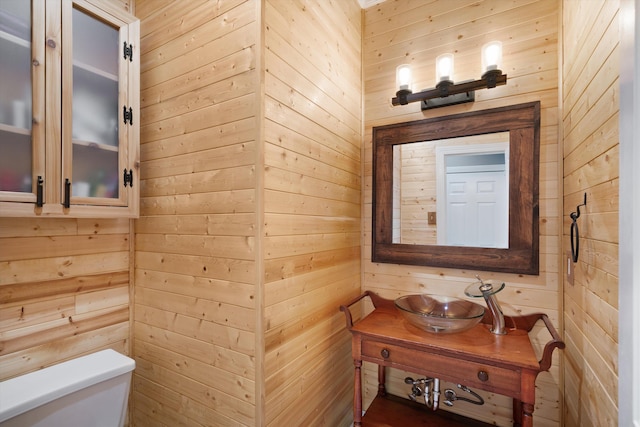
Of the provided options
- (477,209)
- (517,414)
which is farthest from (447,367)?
(477,209)

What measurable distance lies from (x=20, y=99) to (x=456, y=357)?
82.8 inches

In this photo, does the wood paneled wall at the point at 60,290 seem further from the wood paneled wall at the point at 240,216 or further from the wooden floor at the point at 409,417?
the wooden floor at the point at 409,417

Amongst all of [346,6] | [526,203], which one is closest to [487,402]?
[526,203]

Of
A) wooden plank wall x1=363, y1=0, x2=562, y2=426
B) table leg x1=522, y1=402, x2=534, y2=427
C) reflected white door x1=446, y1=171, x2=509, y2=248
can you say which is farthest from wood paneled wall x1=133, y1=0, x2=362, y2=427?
table leg x1=522, y1=402, x2=534, y2=427

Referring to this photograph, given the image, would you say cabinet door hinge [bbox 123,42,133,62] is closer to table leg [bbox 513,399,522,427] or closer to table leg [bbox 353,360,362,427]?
table leg [bbox 353,360,362,427]

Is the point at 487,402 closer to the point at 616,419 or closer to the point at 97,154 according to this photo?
the point at 616,419

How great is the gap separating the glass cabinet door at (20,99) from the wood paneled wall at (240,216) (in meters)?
0.49

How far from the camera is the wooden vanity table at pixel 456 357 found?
1.24 meters

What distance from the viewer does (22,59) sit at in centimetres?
112

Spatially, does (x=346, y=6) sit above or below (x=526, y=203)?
above

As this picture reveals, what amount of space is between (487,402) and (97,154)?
8.11 ft

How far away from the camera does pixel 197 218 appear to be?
4.64 ft

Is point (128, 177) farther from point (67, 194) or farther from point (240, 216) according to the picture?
point (240, 216)

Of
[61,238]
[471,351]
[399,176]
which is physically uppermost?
[399,176]
